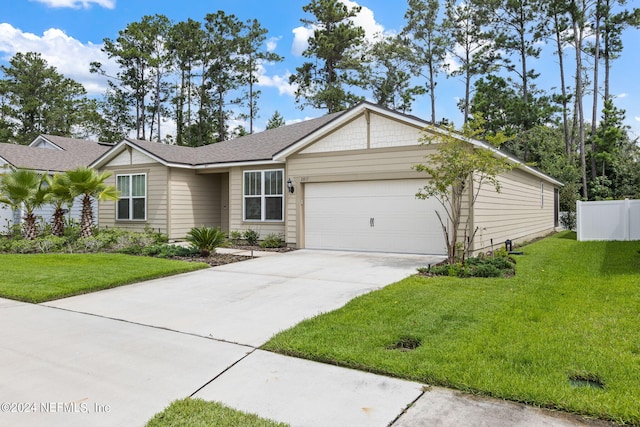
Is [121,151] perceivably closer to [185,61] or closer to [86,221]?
[86,221]

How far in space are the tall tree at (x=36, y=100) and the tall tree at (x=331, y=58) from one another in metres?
20.4

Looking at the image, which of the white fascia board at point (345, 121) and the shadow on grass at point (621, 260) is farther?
the white fascia board at point (345, 121)

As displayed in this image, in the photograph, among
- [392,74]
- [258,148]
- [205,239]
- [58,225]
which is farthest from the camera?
[392,74]

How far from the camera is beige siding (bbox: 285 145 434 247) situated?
36.2 ft

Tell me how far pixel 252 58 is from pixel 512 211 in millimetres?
25889

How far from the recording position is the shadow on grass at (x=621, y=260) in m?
7.95

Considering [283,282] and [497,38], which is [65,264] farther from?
[497,38]

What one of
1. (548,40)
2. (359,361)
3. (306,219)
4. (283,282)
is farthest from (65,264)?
(548,40)

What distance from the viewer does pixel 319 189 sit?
12.7m

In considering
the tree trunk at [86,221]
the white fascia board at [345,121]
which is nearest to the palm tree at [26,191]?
the tree trunk at [86,221]

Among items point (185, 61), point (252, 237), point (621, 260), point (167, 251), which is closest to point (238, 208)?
point (252, 237)

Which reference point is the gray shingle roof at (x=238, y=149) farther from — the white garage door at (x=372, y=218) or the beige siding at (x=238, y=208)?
the white garage door at (x=372, y=218)

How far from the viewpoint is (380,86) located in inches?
1220

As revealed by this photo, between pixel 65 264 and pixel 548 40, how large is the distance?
30742 mm
